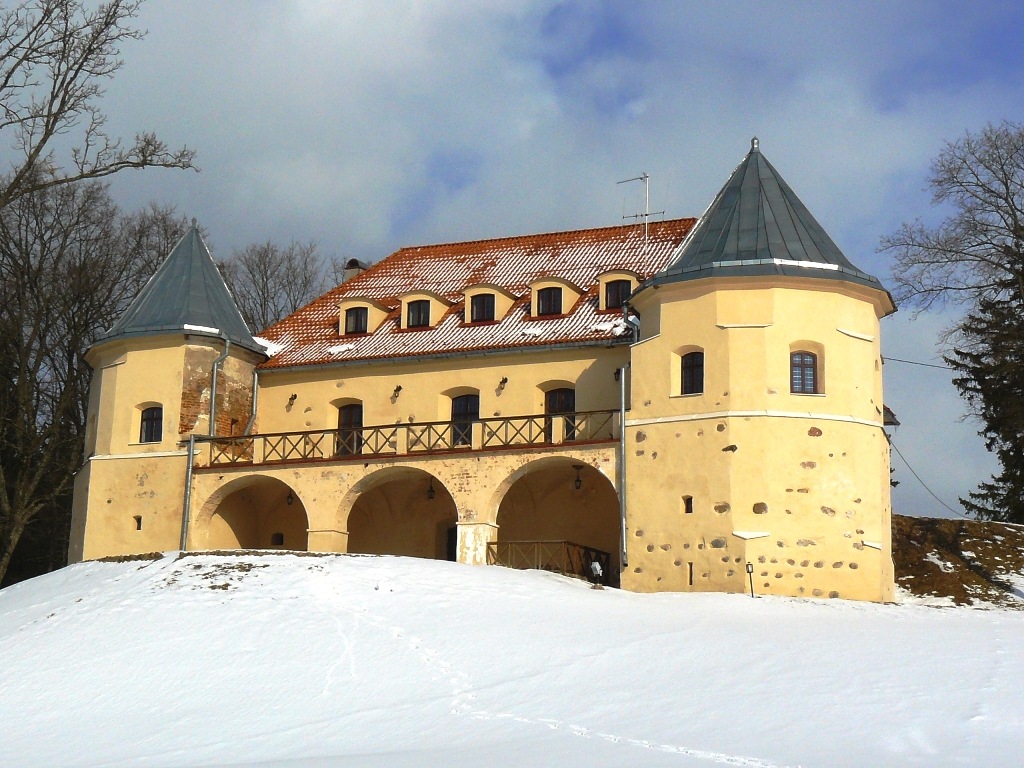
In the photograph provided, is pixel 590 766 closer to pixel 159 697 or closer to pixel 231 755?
pixel 231 755

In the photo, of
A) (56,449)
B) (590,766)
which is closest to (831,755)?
(590,766)

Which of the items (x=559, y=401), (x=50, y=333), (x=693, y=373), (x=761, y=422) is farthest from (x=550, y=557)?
(x=50, y=333)

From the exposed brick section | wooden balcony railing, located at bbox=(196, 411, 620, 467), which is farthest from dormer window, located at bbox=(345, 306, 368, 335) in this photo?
wooden balcony railing, located at bbox=(196, 411, 620, 467)

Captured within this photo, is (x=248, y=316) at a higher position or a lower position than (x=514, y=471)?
higher

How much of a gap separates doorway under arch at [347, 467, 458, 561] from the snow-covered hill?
5410 millimetres

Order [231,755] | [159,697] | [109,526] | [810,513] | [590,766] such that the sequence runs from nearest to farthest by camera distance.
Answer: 1. [590,766]
2. [231,755]
3. [159,697]
4. [810,513]
5. [109,526]

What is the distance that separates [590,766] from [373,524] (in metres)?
17.7

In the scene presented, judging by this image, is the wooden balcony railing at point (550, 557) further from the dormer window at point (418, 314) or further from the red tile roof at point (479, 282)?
the dormer window at point (418, 314)

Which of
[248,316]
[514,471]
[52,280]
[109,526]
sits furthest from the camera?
[248,316]

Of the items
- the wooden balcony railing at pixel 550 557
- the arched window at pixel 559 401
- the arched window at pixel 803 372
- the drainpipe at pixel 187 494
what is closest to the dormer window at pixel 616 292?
the arched window at pixel 559 401

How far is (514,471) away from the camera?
89.9ft

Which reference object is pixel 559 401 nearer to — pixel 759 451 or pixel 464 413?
pixel 464 413

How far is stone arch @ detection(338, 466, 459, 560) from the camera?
99.9ft

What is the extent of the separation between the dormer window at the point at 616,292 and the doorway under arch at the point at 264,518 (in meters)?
8.03
